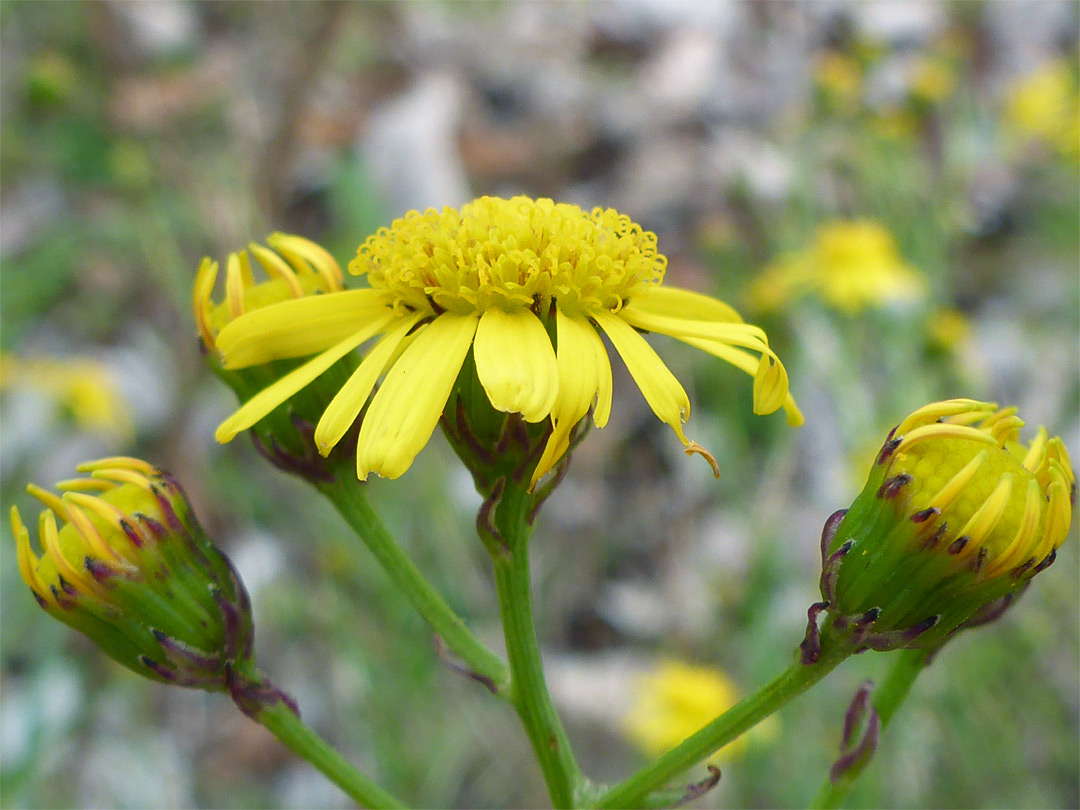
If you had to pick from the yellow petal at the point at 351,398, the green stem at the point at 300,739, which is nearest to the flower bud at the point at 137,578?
the green stem at the point at 300,739

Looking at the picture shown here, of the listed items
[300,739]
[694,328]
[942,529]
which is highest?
[694,328]

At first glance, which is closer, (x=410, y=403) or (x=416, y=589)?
(x=410, y=403)

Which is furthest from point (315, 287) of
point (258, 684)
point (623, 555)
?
point (623, 555)

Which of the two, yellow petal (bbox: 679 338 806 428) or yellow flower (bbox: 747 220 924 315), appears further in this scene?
yellow flower (bbox: 747 220 924 315)

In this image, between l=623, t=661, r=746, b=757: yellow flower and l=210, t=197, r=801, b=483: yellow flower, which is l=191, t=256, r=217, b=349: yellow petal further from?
l=623, t=661, r=746, b=757: yellow flower

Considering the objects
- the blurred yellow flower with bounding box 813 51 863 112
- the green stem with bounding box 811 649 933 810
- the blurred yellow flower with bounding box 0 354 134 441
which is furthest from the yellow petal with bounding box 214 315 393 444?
the blurred yellow flower with bounding box 813 51 863 112

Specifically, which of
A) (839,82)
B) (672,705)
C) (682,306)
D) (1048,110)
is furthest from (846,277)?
(682,306)

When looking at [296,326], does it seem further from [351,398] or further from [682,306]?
[682,306]
